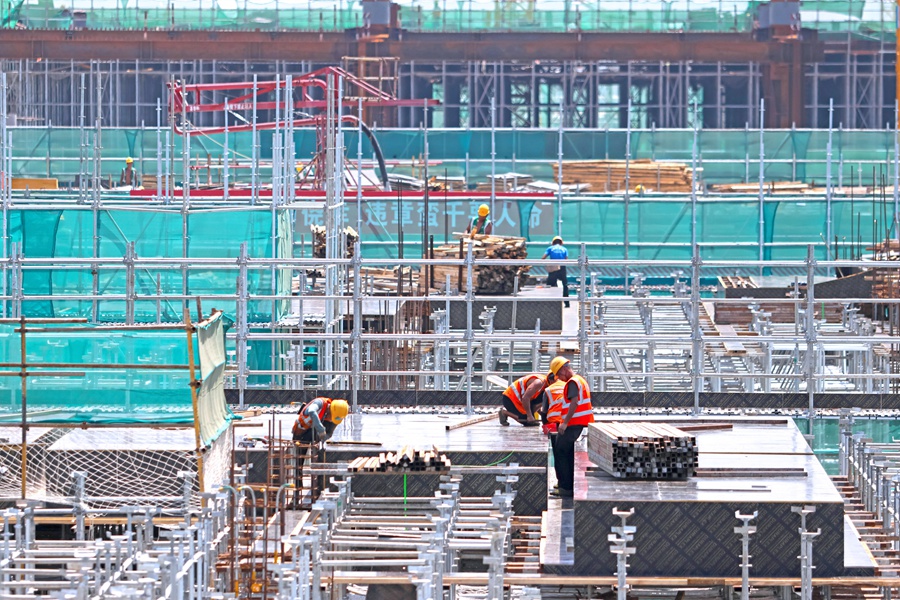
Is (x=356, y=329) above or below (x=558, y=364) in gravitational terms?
above

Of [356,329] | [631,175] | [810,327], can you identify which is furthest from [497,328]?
[631,175]

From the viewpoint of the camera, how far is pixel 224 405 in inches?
648

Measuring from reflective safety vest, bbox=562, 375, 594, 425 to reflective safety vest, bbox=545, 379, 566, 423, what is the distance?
8 cm

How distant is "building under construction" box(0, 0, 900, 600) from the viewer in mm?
13922

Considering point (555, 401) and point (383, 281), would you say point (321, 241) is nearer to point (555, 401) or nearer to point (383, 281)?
point (383, 281)

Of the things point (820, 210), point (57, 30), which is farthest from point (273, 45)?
point (820, 210)

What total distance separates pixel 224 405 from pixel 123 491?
57.3 inches

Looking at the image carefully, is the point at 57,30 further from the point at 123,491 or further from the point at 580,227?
the point at 123,491

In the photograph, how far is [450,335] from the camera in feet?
61.6

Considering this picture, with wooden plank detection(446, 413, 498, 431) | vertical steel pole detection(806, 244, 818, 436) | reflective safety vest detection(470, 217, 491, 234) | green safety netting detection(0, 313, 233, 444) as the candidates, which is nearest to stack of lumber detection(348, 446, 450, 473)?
green safety netting detection(0, 313, 233, 444)

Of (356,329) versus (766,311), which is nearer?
(356,329)

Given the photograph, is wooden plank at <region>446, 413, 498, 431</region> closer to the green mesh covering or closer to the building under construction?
the building under construction

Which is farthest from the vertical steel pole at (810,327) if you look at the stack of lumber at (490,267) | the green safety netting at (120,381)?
the stack of lumber at (490,267)

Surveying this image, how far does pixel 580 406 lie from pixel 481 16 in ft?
131
